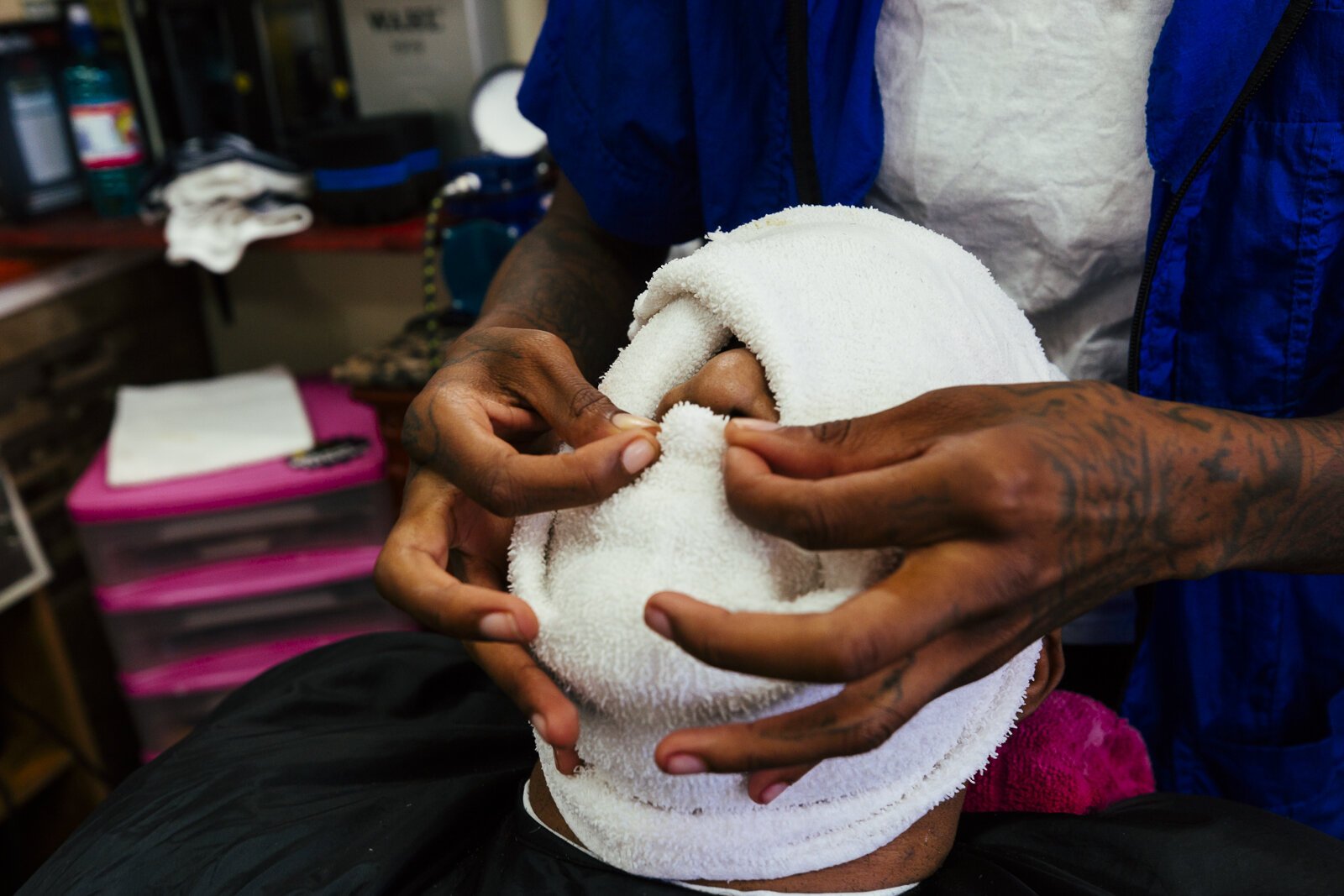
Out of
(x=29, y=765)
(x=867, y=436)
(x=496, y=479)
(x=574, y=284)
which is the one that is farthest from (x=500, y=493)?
(x=29, y=765)

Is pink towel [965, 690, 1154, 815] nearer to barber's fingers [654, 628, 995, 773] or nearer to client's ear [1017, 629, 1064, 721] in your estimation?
client's ear [1017, 629, 1064, 721]

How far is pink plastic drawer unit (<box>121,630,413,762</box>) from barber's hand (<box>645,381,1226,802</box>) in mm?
1491

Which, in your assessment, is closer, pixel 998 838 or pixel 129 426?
Result: pixel 998 838

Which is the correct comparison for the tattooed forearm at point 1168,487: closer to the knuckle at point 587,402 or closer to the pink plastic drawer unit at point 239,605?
the knuckle at point 587,402

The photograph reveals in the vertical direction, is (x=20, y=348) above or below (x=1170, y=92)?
below

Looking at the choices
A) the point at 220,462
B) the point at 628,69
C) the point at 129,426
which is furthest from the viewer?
the point at 129,426

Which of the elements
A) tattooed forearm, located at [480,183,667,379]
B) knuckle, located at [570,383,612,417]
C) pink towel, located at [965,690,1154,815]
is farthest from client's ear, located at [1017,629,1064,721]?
tattooed forearm, located at [480,183,667,379]

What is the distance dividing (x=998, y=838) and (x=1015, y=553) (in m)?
0.38

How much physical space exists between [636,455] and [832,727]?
192 millimetres

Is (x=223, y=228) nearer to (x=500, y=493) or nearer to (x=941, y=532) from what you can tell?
(x=500, y=493)

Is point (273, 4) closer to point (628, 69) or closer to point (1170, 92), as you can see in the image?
point (628, 69)

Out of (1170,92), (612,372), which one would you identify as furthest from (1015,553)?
(1170,92)

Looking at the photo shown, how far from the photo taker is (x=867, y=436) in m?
0.56

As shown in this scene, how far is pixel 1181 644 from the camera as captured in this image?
0.93m
